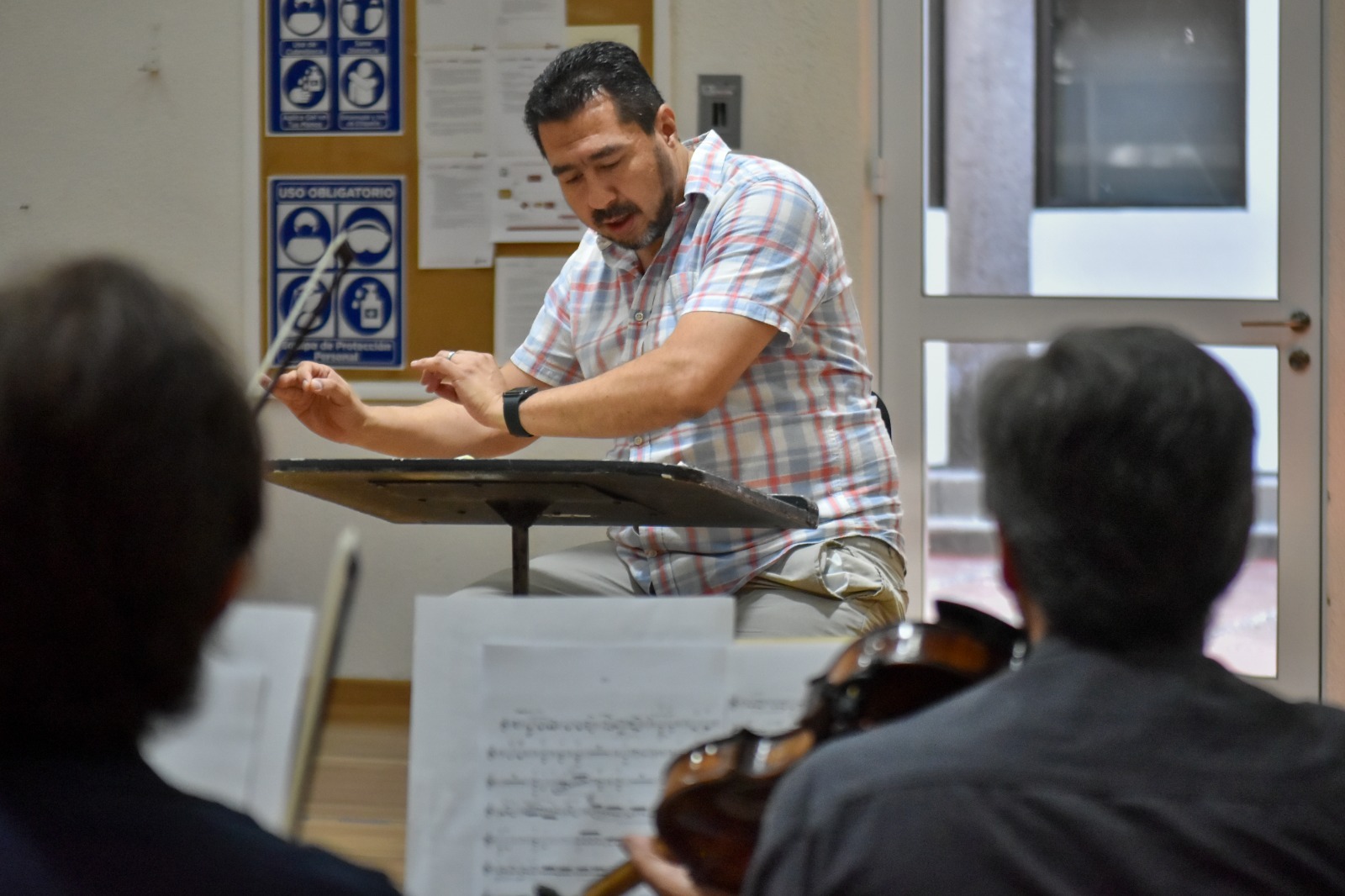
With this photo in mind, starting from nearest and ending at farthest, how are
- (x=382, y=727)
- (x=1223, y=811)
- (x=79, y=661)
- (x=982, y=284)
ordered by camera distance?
1. (x=79, y=661)
2. (x=1223, y=811)
3. (x=382, y=727)
4. (x=982, y=284)

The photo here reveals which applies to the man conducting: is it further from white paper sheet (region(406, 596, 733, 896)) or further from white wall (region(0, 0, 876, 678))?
white wall (region(0, 0, 876, 678))

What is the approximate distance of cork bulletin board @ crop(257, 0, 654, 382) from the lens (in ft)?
9.29

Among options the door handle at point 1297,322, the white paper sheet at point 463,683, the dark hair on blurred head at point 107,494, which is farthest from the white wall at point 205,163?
the dark hair on blurred head at point 107,494

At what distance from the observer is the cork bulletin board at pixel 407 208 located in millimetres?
2830

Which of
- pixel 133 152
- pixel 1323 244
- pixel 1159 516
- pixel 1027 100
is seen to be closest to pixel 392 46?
pixel 133 152

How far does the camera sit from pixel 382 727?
2.62 meters

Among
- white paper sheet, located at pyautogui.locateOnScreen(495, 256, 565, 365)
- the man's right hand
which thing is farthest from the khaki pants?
white paper sheet, located at pyautogui.locateOnScreen(495, 256, 565, 365)

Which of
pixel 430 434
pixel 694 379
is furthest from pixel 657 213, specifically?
pixel 430 434

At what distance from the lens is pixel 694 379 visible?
5.52 ft

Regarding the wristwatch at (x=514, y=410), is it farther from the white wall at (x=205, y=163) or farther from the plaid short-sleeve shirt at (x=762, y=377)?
the white wall at (x=205, y=163)

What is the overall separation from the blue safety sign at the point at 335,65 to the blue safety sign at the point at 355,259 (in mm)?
133

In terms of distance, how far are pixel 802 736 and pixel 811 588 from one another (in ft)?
2.59

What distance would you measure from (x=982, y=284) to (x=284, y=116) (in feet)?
5.14

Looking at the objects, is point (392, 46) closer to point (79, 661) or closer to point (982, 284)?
point (982, 284)
